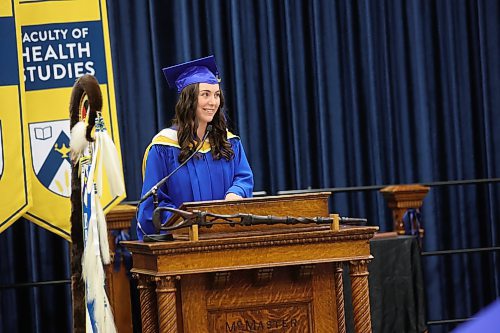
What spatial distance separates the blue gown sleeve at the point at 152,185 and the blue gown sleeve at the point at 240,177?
0.87ft

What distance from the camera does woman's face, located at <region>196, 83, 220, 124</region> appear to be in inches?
143

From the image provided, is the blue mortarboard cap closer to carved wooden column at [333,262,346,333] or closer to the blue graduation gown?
the blue graduation gown

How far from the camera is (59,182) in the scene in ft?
15.5

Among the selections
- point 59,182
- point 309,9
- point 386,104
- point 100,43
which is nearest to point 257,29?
point 309,9

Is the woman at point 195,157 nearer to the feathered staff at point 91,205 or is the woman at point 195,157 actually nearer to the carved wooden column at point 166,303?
the feathered staff at point 91,205

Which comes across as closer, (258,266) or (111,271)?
(258,266)

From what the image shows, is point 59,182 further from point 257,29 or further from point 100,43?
point 257,29

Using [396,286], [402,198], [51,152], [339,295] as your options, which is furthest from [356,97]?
[339,295]

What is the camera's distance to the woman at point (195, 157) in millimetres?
3621

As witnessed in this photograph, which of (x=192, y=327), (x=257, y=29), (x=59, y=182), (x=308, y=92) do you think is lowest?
(x=192, y=327)

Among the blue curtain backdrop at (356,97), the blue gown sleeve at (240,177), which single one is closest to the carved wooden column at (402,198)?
the blue curtain backdrop at (356,97)

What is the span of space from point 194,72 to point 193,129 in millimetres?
251

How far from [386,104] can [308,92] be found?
1.90 ft

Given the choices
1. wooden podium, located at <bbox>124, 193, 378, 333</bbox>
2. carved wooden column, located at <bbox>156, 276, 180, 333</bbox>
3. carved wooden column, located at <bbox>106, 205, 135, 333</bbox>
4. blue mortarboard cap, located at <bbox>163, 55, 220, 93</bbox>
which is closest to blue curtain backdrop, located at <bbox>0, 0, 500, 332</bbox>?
carved wooden column, located at <bbox>106, 205, 135, 333</bbox>
